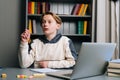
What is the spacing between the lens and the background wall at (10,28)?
3539 mm

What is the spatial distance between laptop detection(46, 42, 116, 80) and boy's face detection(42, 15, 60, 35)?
84 cm

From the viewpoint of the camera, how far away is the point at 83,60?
1240 mm

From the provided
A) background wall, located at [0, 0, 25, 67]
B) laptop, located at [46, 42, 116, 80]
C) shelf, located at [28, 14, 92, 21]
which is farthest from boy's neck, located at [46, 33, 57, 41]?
background wall, located at [0, 0, 25, 67]

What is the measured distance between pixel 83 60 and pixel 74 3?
2.44m

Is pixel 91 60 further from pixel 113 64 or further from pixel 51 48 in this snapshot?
pixel 51 48

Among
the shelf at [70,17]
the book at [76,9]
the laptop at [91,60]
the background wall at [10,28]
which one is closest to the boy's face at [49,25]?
the laptop at [91,60]

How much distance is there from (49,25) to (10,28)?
1.52 meters

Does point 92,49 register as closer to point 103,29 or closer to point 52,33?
point 52,33

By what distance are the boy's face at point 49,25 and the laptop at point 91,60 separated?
2.74 feet

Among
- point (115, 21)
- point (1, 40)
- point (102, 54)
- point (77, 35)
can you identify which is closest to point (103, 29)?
point (115, 21)

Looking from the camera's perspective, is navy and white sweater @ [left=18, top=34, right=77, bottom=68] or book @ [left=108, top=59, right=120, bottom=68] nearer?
book @ [left=108, top=59, right=120, bottom=68]

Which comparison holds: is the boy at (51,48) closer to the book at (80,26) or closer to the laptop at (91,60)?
the laptop at (91,60)

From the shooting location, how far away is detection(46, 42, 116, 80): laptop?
4.03 ft

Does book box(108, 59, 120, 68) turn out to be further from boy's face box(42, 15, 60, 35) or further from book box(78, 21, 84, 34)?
book box(78, 21, 84, 34)
